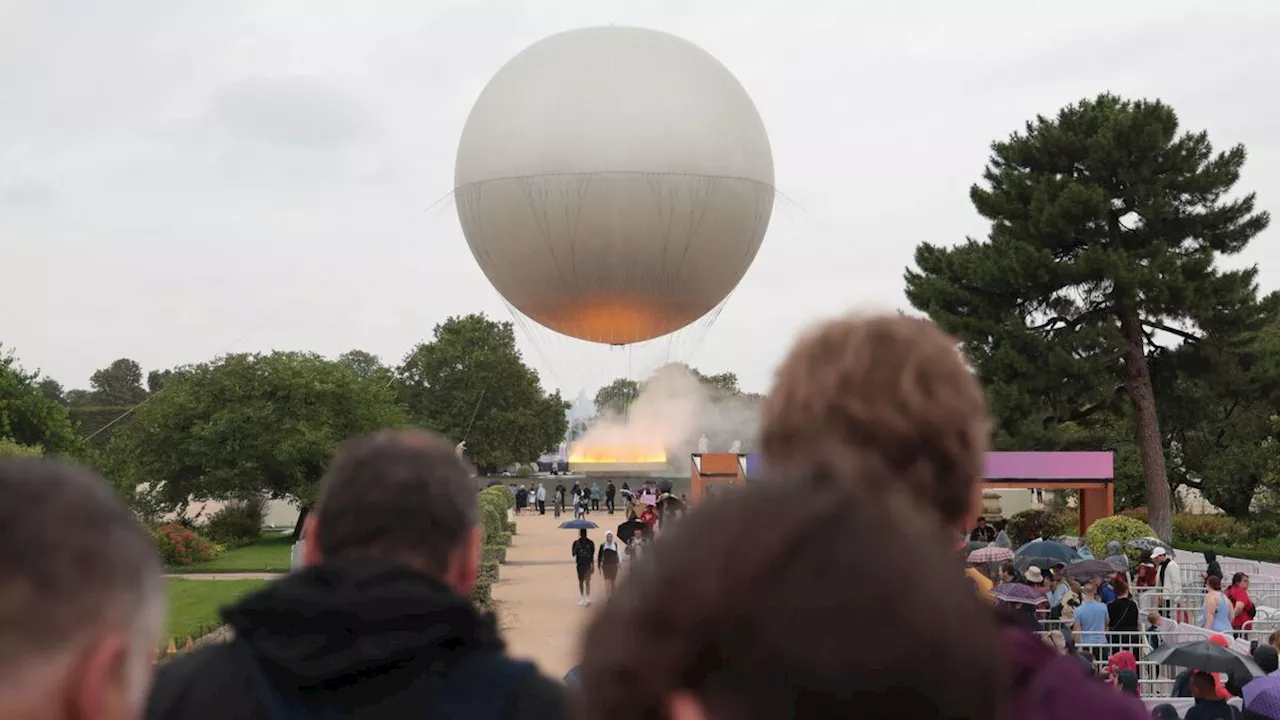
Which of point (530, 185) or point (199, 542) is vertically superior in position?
point (530, 185)

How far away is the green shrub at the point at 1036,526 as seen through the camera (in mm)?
33156

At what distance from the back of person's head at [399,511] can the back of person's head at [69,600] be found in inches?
27.7

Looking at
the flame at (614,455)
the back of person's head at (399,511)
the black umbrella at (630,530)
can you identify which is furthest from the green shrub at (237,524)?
the back of person's head at (399,511)

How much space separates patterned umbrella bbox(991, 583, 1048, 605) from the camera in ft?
44.7

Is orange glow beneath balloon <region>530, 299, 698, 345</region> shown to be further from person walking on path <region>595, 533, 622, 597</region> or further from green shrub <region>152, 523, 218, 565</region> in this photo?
green shrub <region>152, 523, 218, 565</region>

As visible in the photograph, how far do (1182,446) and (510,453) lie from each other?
38.3m

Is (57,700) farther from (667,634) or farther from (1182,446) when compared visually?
(1182,446)

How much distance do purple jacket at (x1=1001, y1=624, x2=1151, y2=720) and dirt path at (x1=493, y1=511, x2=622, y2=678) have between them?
740 cm

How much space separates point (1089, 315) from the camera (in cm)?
3703

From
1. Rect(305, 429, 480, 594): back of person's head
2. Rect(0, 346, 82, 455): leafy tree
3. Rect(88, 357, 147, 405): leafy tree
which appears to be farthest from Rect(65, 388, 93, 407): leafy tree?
Rect(305, 429, 480, 594): back of person's head

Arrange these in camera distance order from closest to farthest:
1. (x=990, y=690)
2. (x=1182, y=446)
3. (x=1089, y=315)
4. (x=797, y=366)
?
(x=990, y=690)
(x=797, y=366)
(x=1089, y=315)
(x=1182, y=446)


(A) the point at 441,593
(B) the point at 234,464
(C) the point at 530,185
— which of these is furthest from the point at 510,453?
(A) the point at 441,593

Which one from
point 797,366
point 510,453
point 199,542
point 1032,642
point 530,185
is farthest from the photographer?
point 510,453

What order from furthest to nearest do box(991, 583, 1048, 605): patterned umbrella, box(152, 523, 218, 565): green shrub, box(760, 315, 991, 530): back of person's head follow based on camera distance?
1. box(152, 523, 218, 565): green shrub
2. box(991, 583, 1048, 605): patterned umbrella
3. box(760, 315, 991, 530): back of person's head
